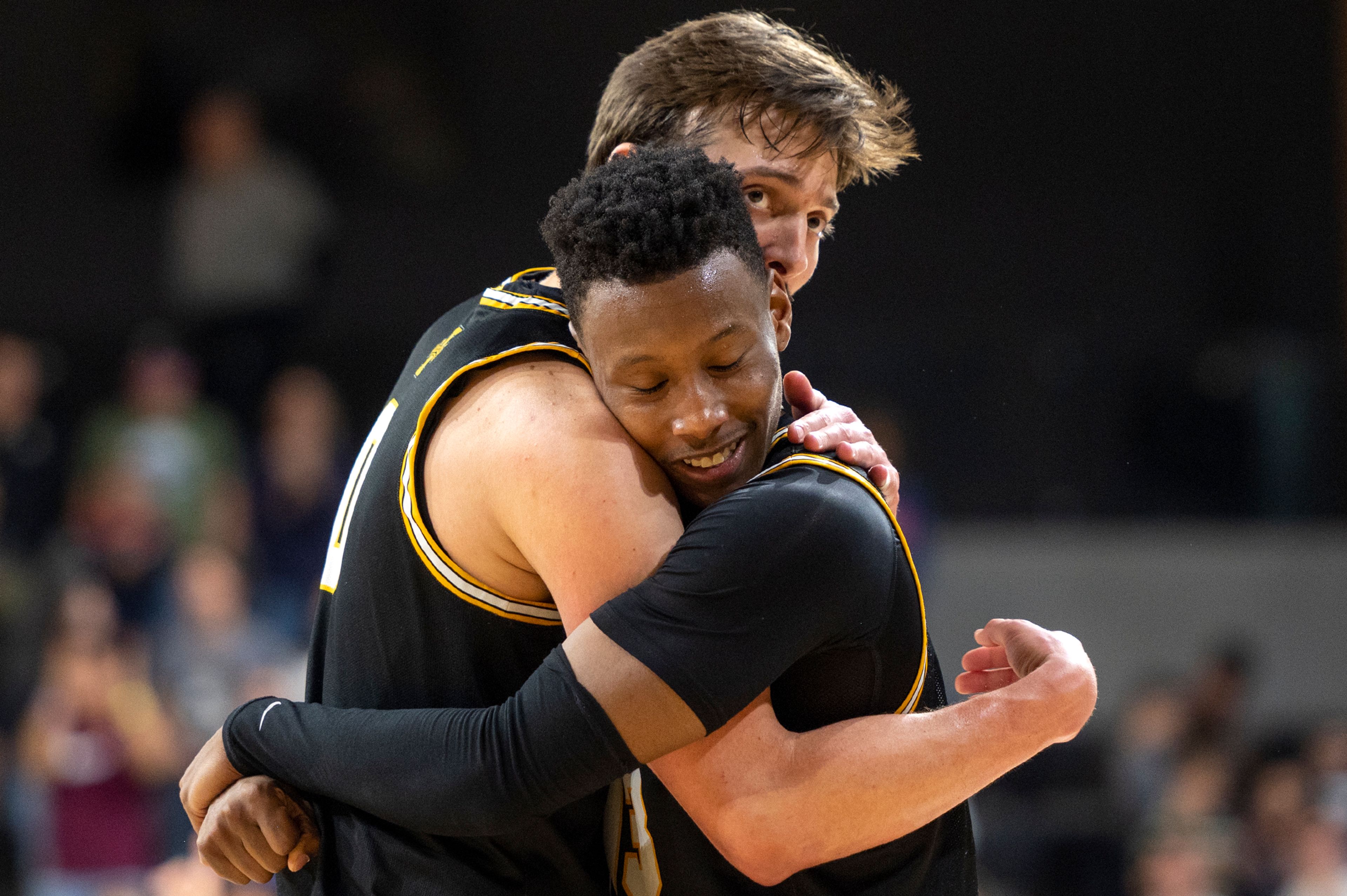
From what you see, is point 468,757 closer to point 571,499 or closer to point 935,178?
point 571,499

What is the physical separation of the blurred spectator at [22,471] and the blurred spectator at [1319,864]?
5030 millimetres

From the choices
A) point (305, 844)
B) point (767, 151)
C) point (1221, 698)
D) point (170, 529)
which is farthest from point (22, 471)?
point (1221, 698)

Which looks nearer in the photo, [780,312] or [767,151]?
[780,312]

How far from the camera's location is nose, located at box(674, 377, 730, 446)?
1636 millimetres

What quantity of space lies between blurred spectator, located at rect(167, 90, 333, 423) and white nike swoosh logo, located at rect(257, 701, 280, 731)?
4958mm

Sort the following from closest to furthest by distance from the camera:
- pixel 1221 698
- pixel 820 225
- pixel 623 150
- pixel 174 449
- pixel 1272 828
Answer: pixel 623 150 < pixel 820 225 < pixel 1272 828 < pixel 174 449 < pixel 1221 698

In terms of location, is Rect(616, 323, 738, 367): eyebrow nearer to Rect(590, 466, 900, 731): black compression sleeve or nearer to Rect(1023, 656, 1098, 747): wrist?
Rect(590, 466, 900, 731): black compression sleeve

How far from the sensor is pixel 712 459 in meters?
1.68

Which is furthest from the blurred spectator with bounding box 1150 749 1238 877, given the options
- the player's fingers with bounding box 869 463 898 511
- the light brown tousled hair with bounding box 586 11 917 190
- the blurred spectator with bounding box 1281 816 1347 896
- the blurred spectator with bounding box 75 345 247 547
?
the player's fingers with bounding box 869 463 898 511

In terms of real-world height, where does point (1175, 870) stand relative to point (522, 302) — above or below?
below

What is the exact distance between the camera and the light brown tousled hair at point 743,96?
2.01 metres

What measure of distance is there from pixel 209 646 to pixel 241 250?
2.06 meters

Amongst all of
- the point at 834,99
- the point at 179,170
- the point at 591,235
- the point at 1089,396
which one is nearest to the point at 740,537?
the point at 591,235

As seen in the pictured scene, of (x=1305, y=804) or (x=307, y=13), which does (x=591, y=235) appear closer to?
(x=1305, y=804)
